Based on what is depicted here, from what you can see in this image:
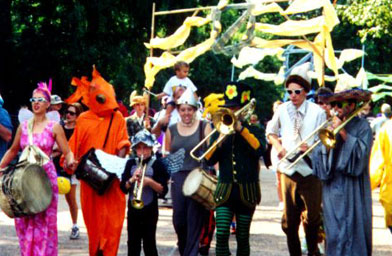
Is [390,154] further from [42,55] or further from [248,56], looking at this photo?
[42,55]

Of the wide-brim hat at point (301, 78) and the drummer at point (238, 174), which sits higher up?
the wide-brim hat at point (301, 78)

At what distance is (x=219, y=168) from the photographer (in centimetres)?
911

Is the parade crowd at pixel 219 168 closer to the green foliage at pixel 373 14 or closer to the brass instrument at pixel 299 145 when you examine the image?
the brass instrument at pixel 299 145

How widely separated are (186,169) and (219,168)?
75 centimetres

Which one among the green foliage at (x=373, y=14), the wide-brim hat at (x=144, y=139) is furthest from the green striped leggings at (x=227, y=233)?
the green foliage at (x=373, y=14)

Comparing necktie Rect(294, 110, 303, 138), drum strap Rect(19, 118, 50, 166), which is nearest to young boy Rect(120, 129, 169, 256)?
drum strap Rect(19, 118, 50, 166)

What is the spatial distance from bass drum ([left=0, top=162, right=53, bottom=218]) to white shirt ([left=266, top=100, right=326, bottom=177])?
2.34 metres

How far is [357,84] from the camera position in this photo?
27.5 ft

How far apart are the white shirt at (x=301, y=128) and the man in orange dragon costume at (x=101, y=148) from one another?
5.45ft

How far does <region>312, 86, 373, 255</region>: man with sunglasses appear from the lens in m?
8.15

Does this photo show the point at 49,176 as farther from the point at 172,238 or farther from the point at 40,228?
the point at 172,238

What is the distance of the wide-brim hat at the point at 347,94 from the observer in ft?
26.7

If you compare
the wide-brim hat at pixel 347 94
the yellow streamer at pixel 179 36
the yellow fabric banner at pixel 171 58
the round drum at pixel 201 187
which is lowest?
the round drum at pixel 201 187

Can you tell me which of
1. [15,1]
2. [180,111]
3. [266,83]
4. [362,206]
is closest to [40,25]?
Result: [15,1]
